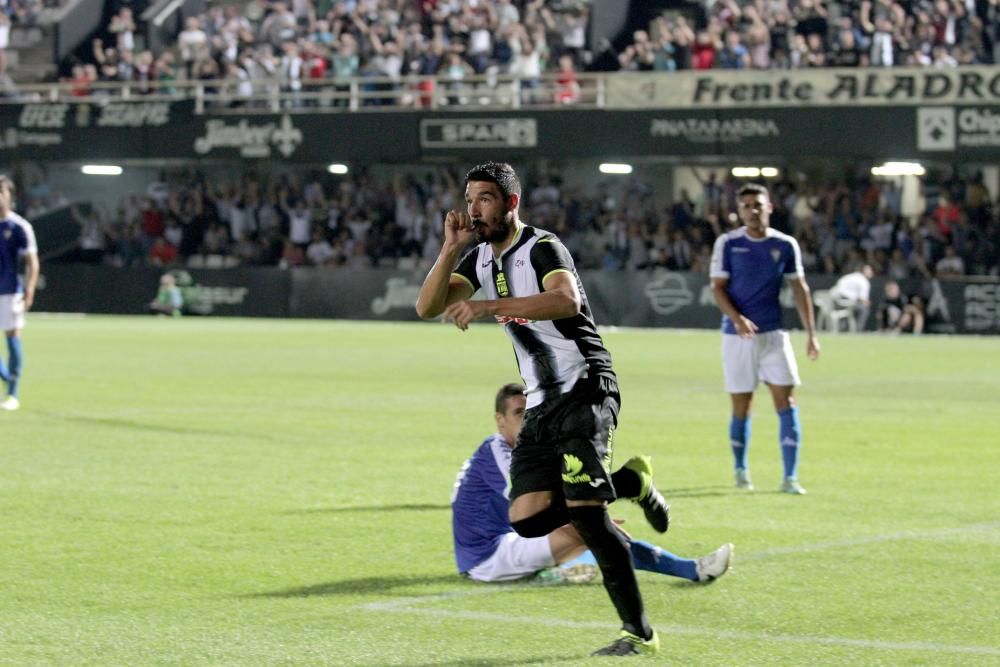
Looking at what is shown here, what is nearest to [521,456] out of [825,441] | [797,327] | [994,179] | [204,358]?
[825,441]

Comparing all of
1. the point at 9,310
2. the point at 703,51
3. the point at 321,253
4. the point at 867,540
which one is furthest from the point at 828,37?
the point at 867,540

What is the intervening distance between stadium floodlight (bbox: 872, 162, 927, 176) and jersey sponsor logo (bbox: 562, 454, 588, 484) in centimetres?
3425

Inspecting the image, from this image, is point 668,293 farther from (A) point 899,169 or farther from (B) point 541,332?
(B) point 541,332

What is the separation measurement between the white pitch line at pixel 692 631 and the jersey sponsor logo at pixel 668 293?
29.9m

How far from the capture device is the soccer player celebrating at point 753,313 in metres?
12.3

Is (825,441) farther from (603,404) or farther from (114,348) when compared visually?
(114,348)

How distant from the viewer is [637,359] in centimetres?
2714

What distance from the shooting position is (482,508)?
8.66m

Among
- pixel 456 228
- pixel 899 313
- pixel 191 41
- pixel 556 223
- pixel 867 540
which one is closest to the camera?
pixel 456 228

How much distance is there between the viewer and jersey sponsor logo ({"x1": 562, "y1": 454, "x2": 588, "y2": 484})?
670cm

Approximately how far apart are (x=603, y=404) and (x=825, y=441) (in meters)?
9.27

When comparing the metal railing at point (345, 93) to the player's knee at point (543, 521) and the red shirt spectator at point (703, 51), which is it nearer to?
the red shirt spectator at point (703, 51)

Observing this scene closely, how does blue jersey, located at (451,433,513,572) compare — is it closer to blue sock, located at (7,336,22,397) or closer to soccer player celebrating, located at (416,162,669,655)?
soccer player celebrating, located at (416,162,669,655)

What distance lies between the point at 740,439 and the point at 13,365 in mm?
9188
